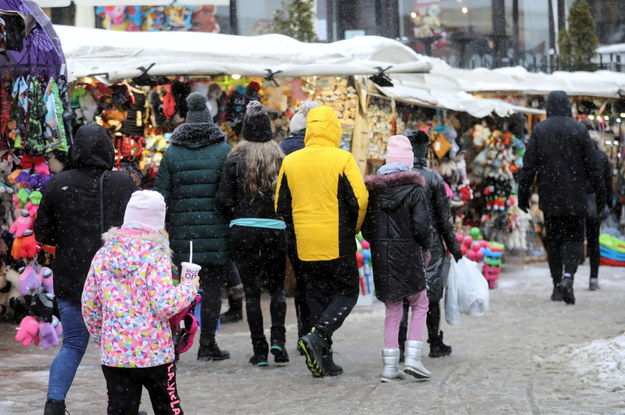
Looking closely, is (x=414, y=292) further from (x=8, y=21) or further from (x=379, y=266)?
(x=8, y=21)

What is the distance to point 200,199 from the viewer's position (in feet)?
27.4

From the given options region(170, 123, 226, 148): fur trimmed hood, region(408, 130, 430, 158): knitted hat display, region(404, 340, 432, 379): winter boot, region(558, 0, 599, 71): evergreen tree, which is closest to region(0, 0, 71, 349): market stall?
region(170, 123, 226, 148): fur trimmed hood

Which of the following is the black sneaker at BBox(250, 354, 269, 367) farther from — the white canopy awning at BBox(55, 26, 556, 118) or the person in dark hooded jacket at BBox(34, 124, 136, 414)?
the white canopy awning at BBox(55, 26, 556, 118)

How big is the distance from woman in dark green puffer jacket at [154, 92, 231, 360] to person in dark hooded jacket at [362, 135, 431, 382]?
130 centimetres

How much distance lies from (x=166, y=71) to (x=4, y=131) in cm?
244

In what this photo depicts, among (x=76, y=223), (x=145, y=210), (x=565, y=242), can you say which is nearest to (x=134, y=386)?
(x=145, y=210)

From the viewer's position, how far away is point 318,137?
7656mm

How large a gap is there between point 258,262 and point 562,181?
4.82 m

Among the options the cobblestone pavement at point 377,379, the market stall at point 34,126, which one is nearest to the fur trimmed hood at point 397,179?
the cobblestone pavement at point 377,379

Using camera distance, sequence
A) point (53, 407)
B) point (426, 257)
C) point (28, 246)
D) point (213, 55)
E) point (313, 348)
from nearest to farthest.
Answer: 1. point (53, 407)
2. point (313, 348)
3. point (426, 257)
4. point (28, 246)
5. point (213, 55)

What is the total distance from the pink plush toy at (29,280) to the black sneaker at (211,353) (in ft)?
6.12

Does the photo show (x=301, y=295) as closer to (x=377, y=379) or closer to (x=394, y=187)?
(x=377, y=379)

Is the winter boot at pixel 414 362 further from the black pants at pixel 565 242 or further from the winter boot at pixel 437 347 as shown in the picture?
the black pants at pixel 565 242

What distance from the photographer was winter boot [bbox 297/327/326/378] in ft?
24.3
